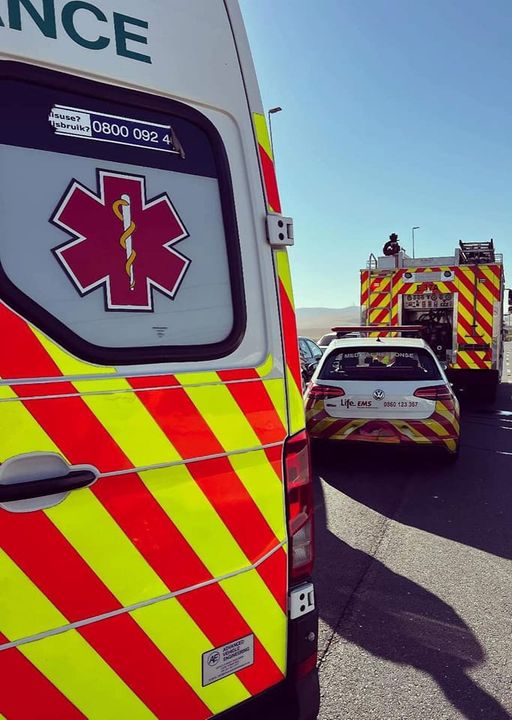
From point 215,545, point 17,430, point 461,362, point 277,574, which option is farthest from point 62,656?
point 461,362

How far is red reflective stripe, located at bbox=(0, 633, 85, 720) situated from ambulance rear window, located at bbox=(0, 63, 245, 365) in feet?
2.50

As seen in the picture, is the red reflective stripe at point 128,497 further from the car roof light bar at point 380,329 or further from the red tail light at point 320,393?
the car roof light bar at point 380,329

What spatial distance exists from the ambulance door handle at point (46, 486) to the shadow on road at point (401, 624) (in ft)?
7.13

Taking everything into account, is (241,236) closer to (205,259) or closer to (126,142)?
(205,259)

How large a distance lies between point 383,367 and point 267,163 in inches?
201

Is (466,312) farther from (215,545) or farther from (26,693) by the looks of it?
(26,693)

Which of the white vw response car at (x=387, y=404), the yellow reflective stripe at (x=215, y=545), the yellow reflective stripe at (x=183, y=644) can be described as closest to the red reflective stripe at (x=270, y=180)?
the yellow reflective stripe at (x=215, y=545)

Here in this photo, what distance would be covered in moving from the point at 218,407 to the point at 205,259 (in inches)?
18.0

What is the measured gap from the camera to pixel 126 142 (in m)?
1.55

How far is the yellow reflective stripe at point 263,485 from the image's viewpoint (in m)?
1.69

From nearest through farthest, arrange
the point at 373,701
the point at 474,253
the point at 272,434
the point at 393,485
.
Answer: the point at 272,434 → the point at 373,701 → the point at 393,485 → the point at 474,253

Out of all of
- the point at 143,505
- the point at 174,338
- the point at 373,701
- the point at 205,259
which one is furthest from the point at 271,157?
the point at 373,701

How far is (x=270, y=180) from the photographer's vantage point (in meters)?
1.88

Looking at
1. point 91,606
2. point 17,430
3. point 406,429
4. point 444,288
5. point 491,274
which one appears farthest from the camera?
point 444,288
